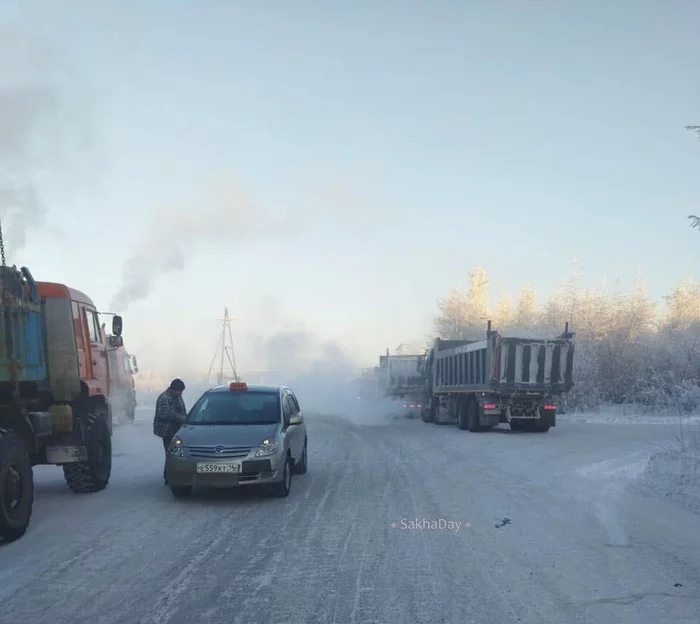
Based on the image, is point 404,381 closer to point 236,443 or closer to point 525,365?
Result: point 525,365

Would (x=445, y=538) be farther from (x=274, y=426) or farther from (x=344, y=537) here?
(x=274, y=426)

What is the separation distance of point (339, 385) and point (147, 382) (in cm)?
1918

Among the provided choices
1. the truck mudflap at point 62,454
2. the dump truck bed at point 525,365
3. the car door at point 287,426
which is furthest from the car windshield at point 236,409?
the dump truck bed at point 525,365

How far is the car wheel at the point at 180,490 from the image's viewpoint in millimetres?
9595

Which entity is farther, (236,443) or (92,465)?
(92,465)

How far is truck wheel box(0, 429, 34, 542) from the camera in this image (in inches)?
285

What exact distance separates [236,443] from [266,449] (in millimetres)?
417

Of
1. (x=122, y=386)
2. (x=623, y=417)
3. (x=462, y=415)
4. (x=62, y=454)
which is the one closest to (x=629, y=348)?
(x=623, y=417)

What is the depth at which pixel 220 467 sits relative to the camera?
30.2 ft

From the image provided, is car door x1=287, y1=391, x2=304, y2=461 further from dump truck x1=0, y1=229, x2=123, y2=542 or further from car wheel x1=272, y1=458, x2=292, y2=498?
dump truck x1=0, y1=229, x2=123, y2=542

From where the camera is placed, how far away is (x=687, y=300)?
5678 cm

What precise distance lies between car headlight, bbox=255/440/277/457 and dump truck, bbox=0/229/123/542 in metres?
2.59

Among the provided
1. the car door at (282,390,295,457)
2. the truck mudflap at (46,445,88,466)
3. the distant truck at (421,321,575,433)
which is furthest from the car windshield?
the distant truck at (421,321,575,433)

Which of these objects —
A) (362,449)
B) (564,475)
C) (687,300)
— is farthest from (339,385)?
(564,475)
